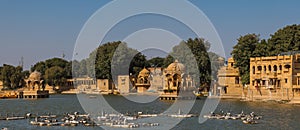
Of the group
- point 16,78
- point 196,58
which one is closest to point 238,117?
point 196,58

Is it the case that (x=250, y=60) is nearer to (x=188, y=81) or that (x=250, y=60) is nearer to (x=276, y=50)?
(x=276, y=50)

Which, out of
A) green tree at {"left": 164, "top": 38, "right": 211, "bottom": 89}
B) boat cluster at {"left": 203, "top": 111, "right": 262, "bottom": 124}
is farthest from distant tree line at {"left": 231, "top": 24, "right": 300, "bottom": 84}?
boat cluster at {"left": 203, "top": 111, "right": 262, "bottom": 124}

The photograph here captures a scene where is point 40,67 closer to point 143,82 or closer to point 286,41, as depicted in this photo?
point 143,82

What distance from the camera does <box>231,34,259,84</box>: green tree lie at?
3068 inches

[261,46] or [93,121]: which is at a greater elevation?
[261,46]

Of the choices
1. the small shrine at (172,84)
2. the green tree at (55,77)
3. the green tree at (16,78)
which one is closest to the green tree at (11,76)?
the green tree at (16,78)

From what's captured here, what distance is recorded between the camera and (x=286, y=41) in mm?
75062

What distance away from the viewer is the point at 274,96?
68250mm

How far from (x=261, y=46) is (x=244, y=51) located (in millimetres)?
2584

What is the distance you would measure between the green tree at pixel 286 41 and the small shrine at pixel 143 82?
27293 millimetres

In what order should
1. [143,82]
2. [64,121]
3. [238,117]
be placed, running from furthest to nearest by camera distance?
1. [143,82]
2. [238,117]
3. [64,121]

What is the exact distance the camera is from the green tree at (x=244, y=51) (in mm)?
77938

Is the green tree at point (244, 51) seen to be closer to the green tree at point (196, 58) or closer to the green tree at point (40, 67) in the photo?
the green tree at point (196, 58)

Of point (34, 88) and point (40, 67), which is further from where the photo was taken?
point (40, 67)
